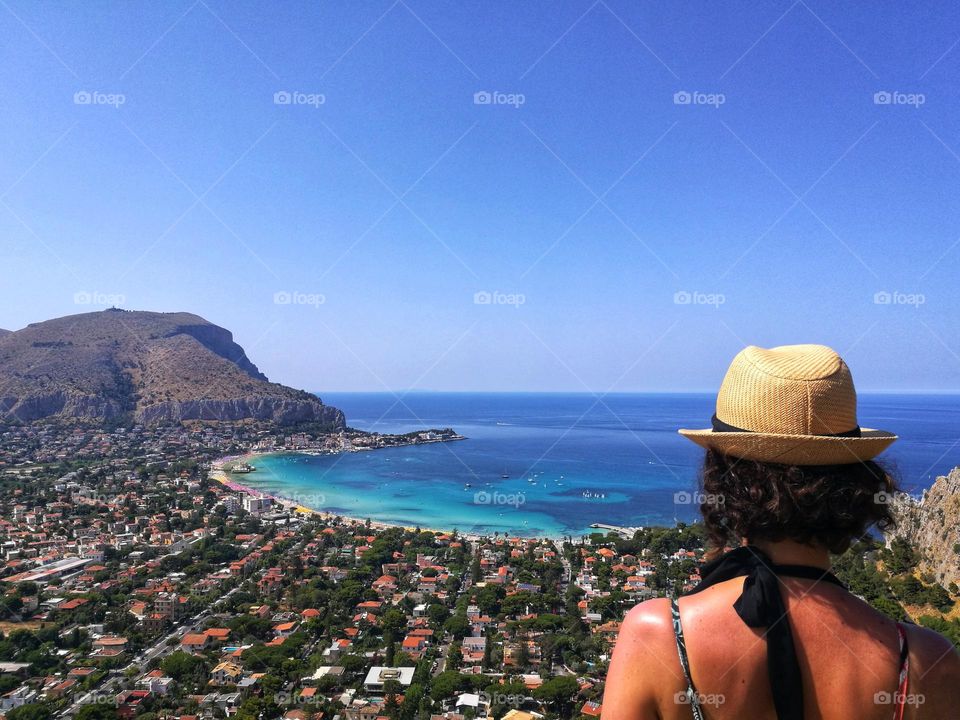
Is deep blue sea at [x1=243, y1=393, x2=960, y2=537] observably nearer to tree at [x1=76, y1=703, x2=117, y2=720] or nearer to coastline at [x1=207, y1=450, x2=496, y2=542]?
coastline at [x1=207, y1=450, x2=496, y2=542]

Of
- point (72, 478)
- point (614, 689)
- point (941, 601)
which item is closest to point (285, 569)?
point (941, 601)

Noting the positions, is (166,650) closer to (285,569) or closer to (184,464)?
(285,569)

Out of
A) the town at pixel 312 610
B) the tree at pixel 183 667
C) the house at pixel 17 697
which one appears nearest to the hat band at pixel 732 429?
the town at pixel 312 610

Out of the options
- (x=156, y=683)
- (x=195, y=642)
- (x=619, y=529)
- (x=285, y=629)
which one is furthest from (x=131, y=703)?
(x=619, y=529)

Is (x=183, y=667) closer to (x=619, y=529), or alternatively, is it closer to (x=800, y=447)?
(x=800, y=447)

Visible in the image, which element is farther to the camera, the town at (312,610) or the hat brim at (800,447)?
the town at (312,610)

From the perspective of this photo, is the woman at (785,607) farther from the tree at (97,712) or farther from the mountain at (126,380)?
the mountain at (126,380)
